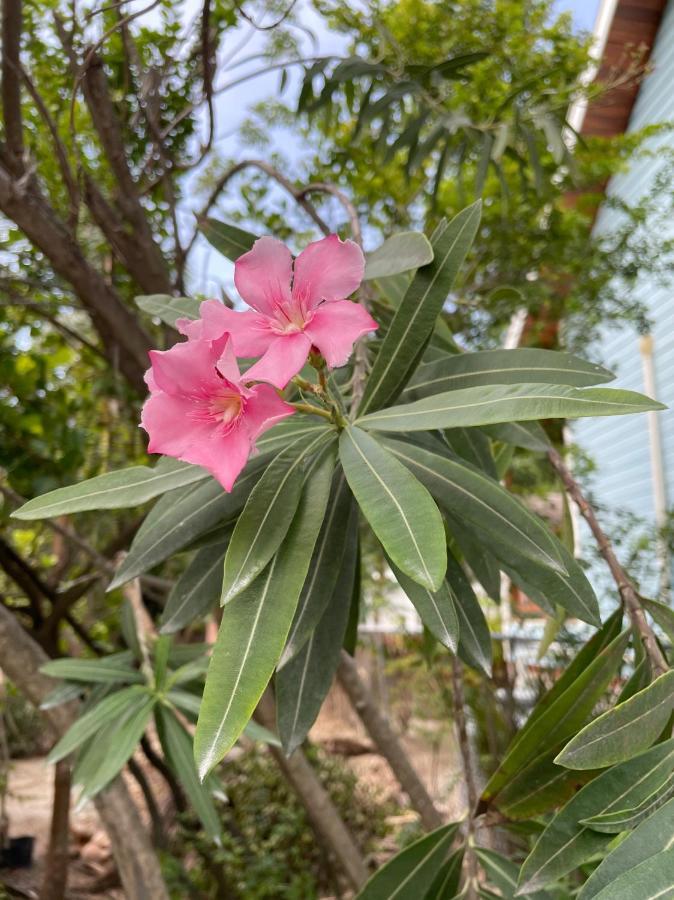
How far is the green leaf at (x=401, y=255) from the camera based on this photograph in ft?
2.24

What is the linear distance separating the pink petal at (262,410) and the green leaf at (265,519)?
0.08 metres

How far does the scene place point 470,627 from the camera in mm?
736

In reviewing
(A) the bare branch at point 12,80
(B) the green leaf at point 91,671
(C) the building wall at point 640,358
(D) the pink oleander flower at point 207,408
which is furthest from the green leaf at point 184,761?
(C) the building wall at point 640,358

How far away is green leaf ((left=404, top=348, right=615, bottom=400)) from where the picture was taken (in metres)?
0.67

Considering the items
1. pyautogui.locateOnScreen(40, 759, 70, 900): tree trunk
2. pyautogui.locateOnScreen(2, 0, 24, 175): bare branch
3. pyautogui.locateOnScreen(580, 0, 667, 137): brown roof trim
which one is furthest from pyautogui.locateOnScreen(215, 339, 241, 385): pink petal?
pyautogui.locateOnScreen(580, 0, 667, 137): brown roof trim

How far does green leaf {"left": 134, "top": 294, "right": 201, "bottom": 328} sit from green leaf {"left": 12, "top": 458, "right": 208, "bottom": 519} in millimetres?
214

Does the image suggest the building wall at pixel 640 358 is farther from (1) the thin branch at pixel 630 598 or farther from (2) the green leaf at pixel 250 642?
(2) the green leaf at pixel 250 642

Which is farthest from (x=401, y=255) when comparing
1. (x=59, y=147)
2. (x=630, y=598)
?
(x=59, y=147)

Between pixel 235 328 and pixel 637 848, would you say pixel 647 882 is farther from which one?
pixel 235 328

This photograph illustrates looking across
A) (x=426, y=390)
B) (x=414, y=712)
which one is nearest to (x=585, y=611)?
(x=426, y=390)

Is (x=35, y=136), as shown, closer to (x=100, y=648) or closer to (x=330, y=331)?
(x=100, y=648)

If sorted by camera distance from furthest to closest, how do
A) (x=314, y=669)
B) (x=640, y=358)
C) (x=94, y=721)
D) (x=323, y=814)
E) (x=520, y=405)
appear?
(x=640, y=358)
(x=323, y=814)
(x=94, y=721)
(x=314, y=669)
(x=520, y=405)

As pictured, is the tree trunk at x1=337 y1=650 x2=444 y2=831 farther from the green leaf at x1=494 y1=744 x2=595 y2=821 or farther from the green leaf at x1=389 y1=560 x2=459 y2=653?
the green leaf at x1=389 y1=560 x2=459 y2=653

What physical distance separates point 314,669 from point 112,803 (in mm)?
886
